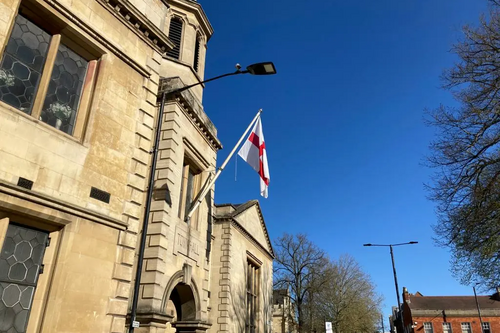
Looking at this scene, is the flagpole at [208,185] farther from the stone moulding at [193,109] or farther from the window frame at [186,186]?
the stone moulding at [193,109]

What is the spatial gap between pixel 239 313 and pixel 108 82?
17025mm

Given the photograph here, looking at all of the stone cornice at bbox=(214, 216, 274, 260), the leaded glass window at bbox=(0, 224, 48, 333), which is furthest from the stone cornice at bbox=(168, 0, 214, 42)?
the leaded glass window at bbox=(0, 224, 48, 333)

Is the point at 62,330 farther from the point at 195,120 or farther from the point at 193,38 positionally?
the point at 193,38

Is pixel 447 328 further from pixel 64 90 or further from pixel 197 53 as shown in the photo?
pixel 64 90

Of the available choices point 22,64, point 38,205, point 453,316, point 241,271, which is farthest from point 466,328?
point 22,64

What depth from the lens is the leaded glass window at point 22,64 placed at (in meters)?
6.76

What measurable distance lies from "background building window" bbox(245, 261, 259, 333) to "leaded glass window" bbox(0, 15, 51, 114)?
804 inches

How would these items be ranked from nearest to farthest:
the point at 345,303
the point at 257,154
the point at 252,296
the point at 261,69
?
the point at 261,69, the point at 257,154, the point at 252,296, the point at 345,303

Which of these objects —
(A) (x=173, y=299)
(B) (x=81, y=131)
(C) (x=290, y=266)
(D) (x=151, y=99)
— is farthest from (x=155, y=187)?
(C) (x=290, y=266)

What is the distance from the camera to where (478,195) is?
12.9 m

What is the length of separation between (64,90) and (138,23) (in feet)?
10.4

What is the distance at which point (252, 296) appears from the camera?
25.2 metres

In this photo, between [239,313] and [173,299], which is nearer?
[173,299]

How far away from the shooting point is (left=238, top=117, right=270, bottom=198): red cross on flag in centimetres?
1389
